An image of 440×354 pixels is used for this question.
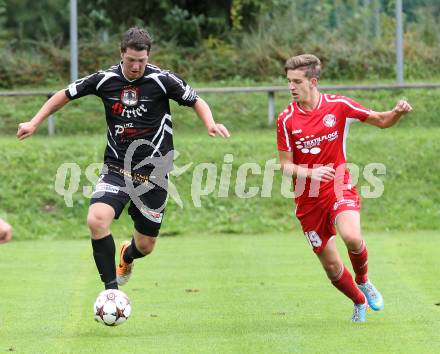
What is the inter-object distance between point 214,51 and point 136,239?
14.7 meters

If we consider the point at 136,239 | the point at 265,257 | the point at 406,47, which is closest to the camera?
the point at 136,239

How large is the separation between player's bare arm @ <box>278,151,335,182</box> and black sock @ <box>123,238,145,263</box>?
5.77ft

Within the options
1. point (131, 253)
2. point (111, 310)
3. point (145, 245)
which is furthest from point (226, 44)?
point (111, 310)

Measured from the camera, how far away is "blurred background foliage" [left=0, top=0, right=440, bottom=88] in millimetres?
23781

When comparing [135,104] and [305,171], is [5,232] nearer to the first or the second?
[135,104]

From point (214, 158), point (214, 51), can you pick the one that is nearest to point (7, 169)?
point (214, 158)

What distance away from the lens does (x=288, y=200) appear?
17.6 metres

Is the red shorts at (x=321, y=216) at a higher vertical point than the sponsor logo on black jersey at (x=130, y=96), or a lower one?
lower

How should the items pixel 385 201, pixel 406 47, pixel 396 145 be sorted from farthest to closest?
pixel 406 47 → pixel 396 145 → pixel 385 201

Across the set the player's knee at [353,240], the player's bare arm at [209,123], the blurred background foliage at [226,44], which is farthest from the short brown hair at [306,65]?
the blurred background foliage at [226,44]

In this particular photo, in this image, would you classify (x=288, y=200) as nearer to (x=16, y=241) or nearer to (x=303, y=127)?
(x=16, y=241)

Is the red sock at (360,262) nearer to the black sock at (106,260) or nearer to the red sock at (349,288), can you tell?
the red sock at (349,288)

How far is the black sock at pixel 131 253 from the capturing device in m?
9.98

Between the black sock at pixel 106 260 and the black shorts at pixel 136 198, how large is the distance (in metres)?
0.24
